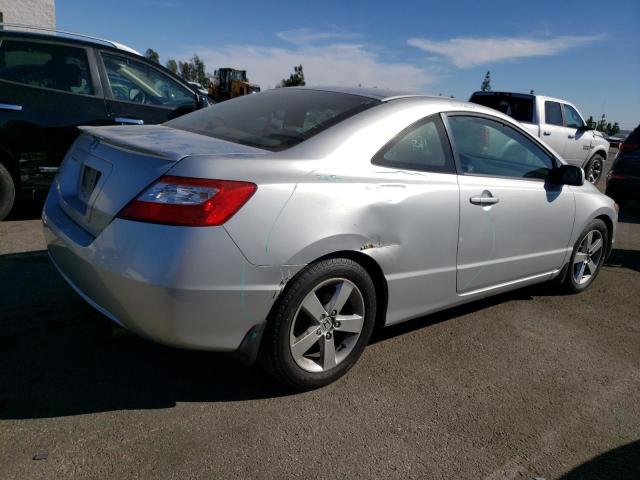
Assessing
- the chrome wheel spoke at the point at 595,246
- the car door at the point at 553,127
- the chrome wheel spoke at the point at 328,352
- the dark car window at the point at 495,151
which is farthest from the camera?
the car door at the point at 553,127

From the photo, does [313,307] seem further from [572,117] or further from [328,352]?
[572,117]

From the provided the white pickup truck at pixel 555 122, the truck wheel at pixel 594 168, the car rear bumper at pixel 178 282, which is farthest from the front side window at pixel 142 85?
the truck wheel at pixel 594 168

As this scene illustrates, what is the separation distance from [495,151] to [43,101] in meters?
4.18

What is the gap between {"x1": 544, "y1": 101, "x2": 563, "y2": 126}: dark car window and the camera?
35.9 feet

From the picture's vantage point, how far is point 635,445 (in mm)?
2449

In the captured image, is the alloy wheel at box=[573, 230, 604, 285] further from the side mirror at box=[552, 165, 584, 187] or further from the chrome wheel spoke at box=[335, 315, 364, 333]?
the chrome wheel spoke at box=[335, 315, 364, 333]

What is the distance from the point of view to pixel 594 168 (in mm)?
12992

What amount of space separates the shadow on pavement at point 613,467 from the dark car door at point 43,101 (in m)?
4.99

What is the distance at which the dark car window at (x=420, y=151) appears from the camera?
2826 millimetres

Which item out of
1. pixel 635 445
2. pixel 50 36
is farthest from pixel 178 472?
pixel 50 36

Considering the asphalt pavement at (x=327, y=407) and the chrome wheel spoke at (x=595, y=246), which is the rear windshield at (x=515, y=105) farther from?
the asphalt pavement at (x=327, y=407)

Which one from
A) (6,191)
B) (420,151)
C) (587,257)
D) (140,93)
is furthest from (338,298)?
(140,93)

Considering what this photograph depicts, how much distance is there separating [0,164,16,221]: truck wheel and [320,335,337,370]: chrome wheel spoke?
12.8 ft

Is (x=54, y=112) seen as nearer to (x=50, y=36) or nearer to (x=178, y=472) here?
(x=50, y=36)
